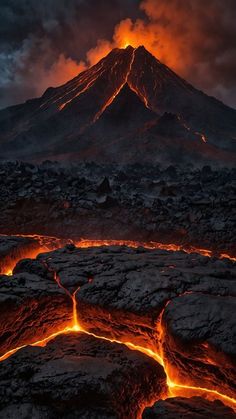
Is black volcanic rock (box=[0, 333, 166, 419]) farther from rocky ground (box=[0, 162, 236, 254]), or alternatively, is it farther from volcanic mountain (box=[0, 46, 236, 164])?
volcanic mountain (box=[0, 46, 236, 164])

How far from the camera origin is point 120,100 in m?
43.2

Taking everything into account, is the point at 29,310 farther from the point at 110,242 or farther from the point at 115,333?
the point at 110,242

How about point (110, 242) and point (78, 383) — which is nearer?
point (78, 383)

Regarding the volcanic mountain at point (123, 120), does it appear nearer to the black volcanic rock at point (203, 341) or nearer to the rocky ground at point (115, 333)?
the rocky ground at point (115, 333)

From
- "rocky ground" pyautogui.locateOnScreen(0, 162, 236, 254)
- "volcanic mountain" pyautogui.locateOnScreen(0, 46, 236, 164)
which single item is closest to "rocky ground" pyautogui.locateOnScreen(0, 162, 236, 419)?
"rocky ground" pyautogui.locateOnScreen(0, 162, 236, 254)

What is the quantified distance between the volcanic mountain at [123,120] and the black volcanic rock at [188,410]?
25.6 m

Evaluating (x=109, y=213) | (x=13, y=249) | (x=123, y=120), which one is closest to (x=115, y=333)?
(x=13, y=249)

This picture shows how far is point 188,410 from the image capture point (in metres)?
3.78

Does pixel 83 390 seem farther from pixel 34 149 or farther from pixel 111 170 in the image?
pixel 34 149

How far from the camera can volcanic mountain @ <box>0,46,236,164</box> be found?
3178 centimetres

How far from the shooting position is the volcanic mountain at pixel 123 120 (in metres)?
31.8

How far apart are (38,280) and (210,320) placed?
121 inches

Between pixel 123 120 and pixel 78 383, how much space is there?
1494 inches

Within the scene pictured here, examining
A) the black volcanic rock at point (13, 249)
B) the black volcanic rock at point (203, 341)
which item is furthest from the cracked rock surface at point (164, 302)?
the black volcanic rock at point (13, 249)
